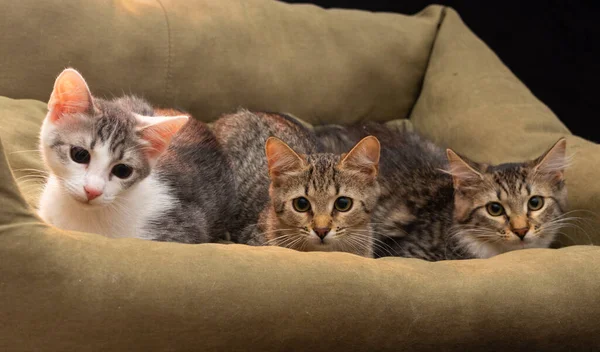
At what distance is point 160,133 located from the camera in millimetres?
2084

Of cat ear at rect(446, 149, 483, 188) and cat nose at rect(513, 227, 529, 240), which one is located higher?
cat ear at rect(446, 149, 483, 188)

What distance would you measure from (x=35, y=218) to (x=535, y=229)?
150 cm

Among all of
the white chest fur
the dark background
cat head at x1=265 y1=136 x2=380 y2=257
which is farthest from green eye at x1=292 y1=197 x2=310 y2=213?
the dark background

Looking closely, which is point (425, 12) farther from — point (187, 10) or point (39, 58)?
point (39, 58)

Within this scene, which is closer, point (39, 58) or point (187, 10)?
point (39, 58)

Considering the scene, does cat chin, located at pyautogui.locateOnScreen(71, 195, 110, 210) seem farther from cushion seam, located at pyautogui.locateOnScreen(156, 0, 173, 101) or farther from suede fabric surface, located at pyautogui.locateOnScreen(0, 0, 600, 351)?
cushion seam, located at pyautogui.locateOnScreen(156, 0, 173, 101)

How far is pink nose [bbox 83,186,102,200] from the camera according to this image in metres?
1.91

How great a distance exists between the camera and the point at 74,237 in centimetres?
173

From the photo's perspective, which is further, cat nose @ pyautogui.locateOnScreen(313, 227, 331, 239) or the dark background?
the dark background

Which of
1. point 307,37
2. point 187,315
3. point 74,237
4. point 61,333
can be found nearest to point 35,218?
point 74,237

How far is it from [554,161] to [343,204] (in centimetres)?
72

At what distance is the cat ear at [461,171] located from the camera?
2404 mm

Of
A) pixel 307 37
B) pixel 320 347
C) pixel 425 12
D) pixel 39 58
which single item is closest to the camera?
pixel 320 347

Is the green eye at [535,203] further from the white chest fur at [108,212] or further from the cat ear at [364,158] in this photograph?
the white chest fur at [108,212]
